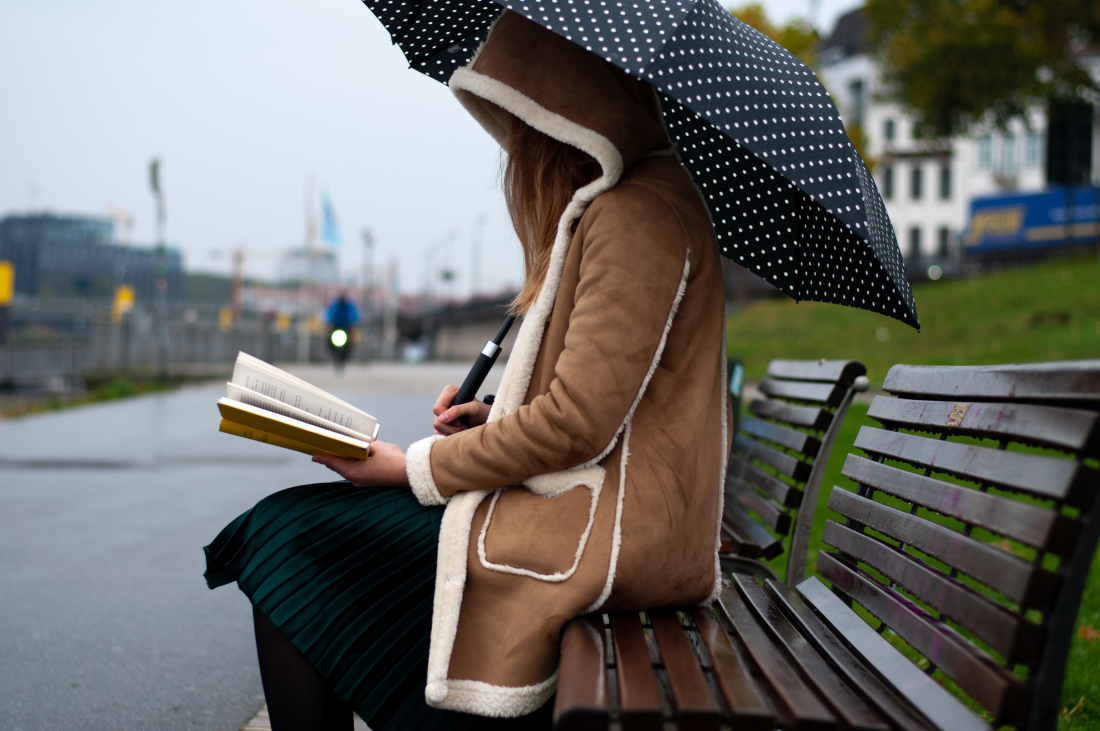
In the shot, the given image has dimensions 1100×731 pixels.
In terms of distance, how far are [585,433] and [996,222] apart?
46.9 m

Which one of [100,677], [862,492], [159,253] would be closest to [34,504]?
[100,677]

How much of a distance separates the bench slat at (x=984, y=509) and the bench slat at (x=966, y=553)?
0.03 metres

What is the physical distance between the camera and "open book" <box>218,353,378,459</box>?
5.87ft

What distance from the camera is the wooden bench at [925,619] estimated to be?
132 cm

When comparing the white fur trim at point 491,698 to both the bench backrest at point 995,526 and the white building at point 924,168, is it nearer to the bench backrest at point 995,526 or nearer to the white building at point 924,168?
the bench backrest at point 995,526

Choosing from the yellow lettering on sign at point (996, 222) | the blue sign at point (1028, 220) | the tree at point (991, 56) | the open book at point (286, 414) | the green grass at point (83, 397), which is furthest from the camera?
the yellow lettering on sign at point (996, 222)

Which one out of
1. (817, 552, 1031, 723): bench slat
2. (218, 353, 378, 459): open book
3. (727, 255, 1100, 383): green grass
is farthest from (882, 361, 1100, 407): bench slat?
(727, 255, 1100, 383): green grass

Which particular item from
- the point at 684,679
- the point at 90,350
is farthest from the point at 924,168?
the point at 684,679

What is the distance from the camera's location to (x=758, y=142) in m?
1.70

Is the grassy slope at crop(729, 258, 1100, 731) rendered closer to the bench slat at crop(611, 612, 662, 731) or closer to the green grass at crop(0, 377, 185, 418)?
the bench slat at crop(611, 612, 662, 731)

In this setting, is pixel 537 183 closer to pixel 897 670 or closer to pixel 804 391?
pixel 897 670

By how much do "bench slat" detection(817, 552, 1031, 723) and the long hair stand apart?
36.5 inches

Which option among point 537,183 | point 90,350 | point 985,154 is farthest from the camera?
point 985,154

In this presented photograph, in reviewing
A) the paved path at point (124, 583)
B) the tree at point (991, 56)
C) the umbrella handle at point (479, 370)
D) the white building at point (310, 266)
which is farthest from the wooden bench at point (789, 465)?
the white building at point (310, 266)
